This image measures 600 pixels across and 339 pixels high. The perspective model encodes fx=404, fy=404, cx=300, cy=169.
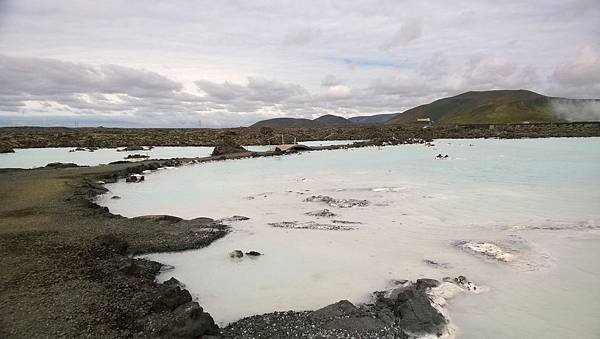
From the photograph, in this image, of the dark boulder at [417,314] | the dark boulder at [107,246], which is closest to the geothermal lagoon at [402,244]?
the dark boulder at [417,314]

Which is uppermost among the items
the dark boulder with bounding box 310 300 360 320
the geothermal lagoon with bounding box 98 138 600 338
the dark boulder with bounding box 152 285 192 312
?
the dark boulder with bounding box 152 285 192 312

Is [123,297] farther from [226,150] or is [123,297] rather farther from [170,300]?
[226,150]

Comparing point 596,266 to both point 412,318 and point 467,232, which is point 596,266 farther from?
point 412,318

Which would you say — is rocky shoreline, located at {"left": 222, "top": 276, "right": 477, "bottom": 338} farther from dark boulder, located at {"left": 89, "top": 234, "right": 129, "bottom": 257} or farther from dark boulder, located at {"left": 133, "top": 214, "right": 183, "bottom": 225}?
dark boulder, located at {"left": 133, "top": 214, "right": 183, "bottom": 225}

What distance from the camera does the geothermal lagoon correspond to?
778 centimetres

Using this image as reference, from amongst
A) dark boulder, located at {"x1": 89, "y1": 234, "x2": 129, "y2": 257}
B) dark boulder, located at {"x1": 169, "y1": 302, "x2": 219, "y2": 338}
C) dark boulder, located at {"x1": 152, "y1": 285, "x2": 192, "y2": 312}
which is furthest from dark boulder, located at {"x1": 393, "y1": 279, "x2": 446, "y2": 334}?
dark boulder, located at {"x1": 89, "y1": 234, "x2": 129, "y2": 257}

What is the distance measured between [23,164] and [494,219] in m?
35.8

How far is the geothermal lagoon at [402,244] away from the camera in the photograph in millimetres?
7777

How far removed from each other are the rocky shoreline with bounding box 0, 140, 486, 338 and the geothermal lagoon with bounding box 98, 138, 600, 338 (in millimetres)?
685

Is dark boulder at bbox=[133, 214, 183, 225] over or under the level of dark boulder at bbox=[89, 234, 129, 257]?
under

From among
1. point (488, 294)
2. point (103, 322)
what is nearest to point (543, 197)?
point (488, 294)

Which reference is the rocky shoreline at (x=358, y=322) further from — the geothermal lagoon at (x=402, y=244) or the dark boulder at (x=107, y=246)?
the dark boulder at (x=107, y=246)

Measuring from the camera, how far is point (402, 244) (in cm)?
1147

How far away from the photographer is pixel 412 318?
265 inches
